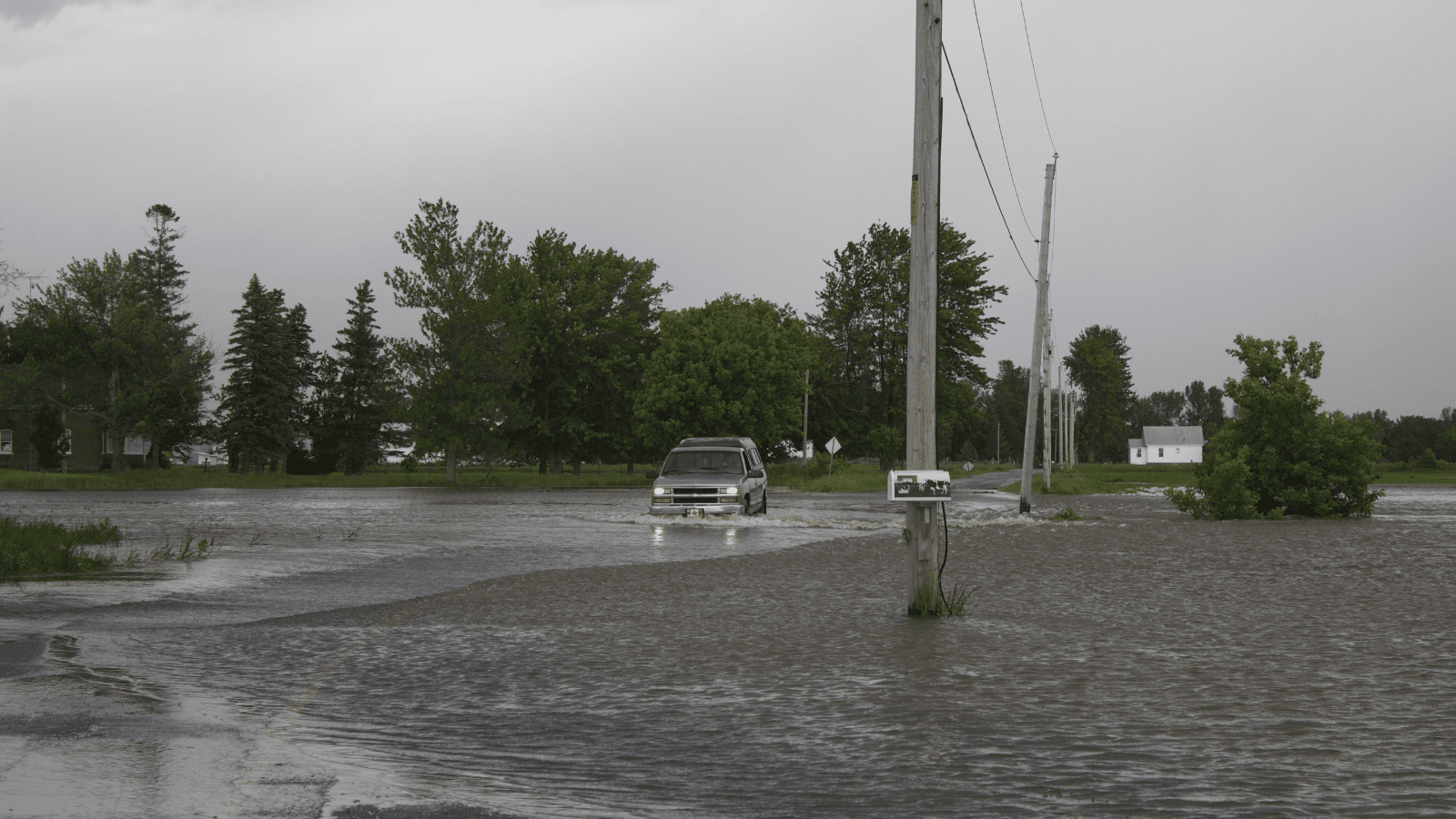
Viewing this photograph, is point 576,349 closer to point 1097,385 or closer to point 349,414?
point 349,414

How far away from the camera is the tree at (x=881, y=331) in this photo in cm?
7706

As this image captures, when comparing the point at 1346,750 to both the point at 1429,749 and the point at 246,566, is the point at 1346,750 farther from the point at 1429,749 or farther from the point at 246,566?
the point at 246,566

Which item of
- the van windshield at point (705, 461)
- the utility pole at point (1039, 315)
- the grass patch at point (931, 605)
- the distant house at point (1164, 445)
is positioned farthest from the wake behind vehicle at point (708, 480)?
the distant house at point (1164, 445)

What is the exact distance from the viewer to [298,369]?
87.6m

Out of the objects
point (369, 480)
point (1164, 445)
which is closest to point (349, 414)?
point (369, 480)

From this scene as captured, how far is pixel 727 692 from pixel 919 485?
375 cm

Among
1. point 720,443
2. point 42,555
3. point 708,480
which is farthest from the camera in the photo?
point 720,443

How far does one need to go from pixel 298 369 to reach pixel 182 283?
40.7 feet

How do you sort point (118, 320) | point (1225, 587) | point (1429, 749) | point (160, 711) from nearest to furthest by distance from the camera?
1. point (1429, 749)
2. point (160, 711)
3. point (1225, 587)
4. point (118, 320)

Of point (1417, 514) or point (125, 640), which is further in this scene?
point (1417, 514)

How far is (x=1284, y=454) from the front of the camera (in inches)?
1177

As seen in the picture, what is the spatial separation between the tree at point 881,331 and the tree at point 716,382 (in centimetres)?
1016

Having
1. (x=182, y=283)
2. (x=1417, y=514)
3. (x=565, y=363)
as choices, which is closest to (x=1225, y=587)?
(x=1417, y=514)

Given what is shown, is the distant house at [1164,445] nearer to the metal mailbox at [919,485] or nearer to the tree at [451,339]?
the tree at [451,339]
